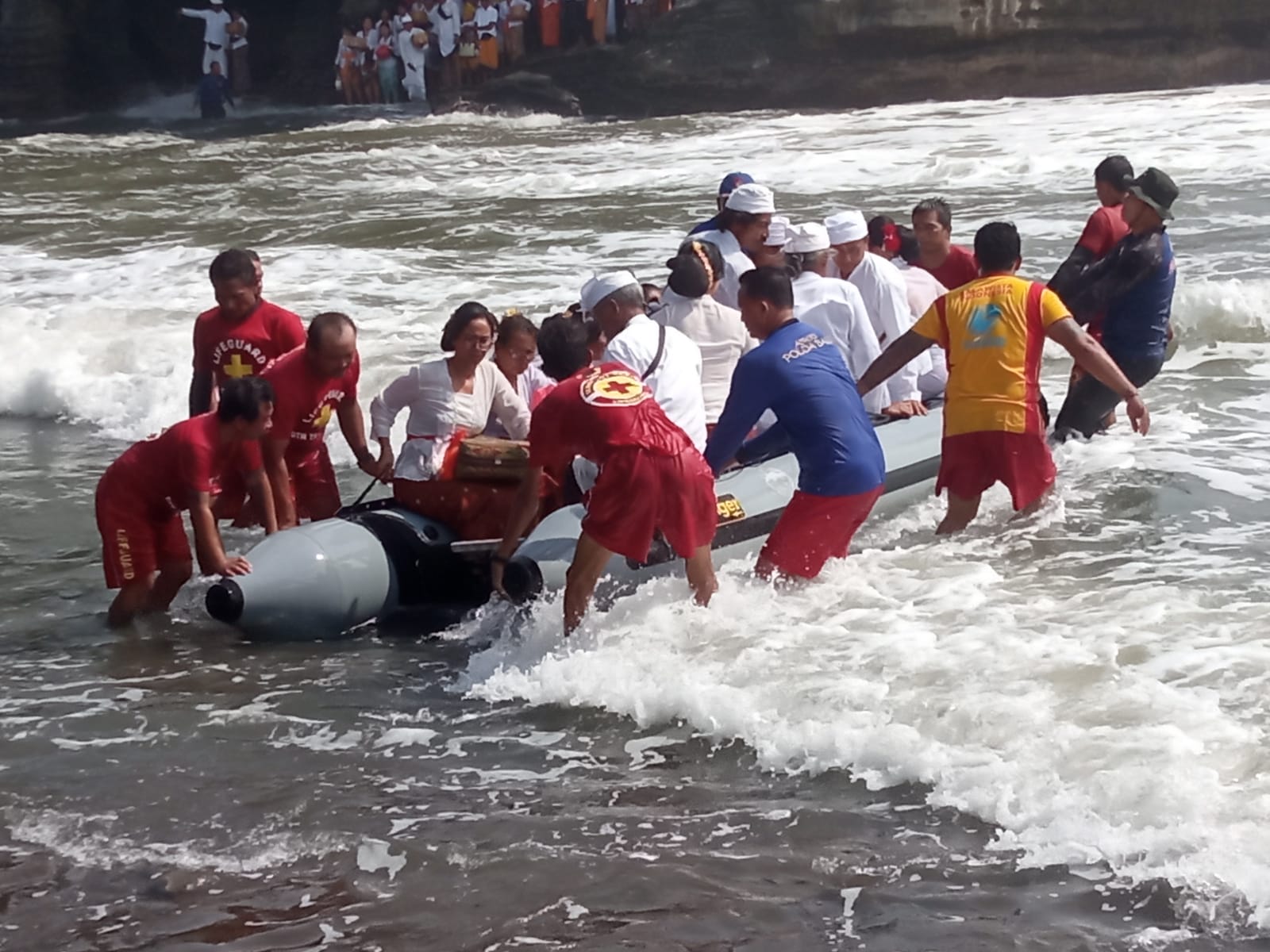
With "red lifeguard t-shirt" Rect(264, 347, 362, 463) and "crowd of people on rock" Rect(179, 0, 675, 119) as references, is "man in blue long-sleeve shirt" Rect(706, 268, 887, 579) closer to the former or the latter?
"red lifeguard t-shirt" Rect(264, 347, 362, 463)

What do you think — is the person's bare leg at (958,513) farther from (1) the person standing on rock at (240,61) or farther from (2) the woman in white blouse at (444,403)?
(1) the person standing on rock at (240,61)

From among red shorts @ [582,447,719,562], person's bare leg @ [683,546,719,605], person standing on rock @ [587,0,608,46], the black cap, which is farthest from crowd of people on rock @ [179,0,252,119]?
red shorts @ [582,447,719,562]

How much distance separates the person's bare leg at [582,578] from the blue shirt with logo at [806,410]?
0.65 metres

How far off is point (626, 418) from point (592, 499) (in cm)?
31

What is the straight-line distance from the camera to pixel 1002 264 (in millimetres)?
6828

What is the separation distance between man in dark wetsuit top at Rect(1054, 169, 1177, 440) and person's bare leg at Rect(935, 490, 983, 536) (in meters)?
1.27

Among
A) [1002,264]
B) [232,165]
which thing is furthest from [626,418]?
[232,165]

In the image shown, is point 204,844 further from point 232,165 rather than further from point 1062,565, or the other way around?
point 232,165

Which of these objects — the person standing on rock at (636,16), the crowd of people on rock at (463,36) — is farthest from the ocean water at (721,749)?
the crowd of people on rock at (463,36)

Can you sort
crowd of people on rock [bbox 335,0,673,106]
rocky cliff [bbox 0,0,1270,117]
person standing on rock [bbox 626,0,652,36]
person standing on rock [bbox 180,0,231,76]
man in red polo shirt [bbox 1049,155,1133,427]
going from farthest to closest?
1. person standing on rock [bbox 180,0,231,76]
2. crowd of people on rock [bbox 335,0,673,106]
3. person standing on rock [bbox 626,0,652,36]
4. rocky cliff [bbox 0,0,1270,117]
5. man in red polo shirt [bbox 1049,155,1133,427]

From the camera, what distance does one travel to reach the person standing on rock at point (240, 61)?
35125 mm

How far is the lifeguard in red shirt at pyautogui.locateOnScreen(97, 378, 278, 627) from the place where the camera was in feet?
20.4

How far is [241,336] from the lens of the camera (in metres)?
7.28

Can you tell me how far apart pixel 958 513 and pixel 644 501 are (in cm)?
186
